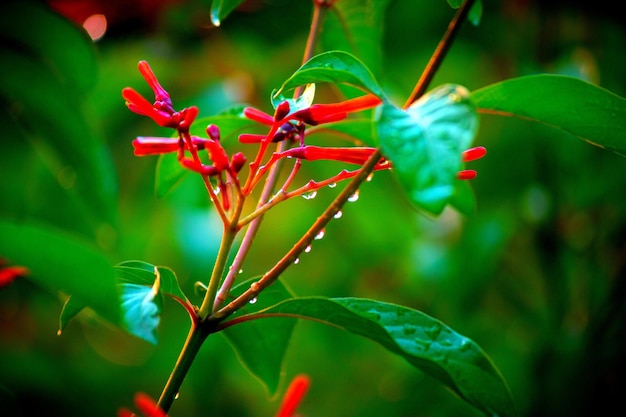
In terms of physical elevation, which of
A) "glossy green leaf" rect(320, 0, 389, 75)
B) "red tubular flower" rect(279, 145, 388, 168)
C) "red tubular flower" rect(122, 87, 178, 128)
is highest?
"glossy green leaf" rect(320, 0, 389, 75)

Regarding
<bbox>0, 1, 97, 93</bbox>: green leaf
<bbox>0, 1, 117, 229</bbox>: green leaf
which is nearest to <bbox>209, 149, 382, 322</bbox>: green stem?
<bbox>0, 1, 117, 229</bbox>: green leaf

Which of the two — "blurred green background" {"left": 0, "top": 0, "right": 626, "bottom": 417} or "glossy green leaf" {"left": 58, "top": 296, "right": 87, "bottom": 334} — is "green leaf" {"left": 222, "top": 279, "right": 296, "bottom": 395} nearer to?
"glossy green leaf" {"left": 58, "top": 296, "right": 87, "bottom": 334}

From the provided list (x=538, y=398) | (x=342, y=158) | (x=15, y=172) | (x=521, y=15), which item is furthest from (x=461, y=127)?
(x=521, y=15)

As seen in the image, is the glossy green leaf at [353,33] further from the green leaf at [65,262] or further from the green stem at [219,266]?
the green leaf at [65,262]

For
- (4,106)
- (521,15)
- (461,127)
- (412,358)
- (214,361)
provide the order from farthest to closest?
(521,15), (214,361), (4,106), (412,358), (461,127)

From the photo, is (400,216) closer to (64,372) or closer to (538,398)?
(538,398)

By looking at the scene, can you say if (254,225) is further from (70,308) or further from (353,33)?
(353,33)

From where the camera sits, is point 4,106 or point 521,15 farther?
point 521,15
